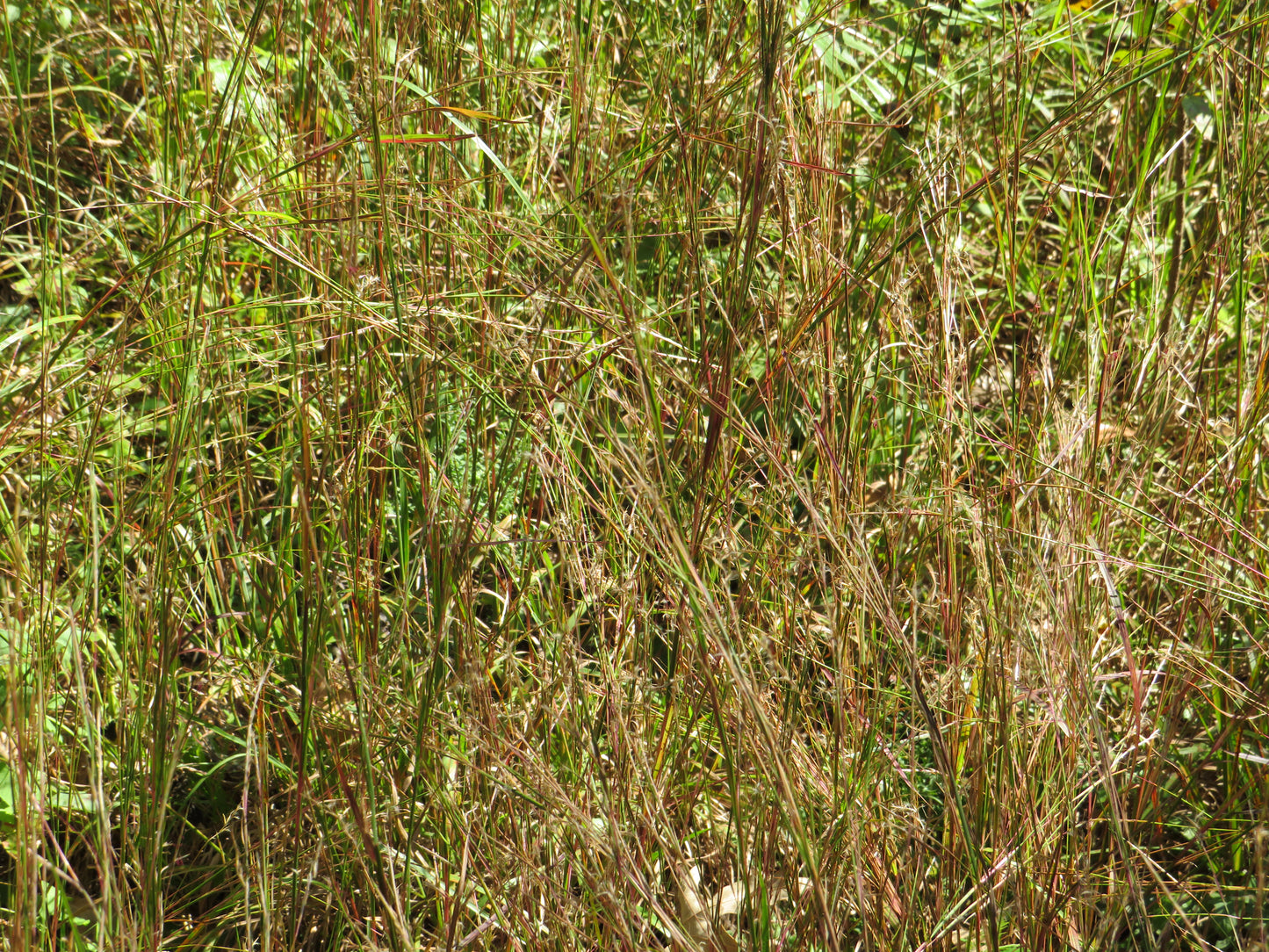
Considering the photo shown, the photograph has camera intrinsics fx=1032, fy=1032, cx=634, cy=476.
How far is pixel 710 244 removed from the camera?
186 cm

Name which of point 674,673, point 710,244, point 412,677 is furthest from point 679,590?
point 710,244

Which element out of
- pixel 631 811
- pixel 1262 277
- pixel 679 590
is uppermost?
pixel 1262 277

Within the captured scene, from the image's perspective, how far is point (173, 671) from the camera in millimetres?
1038

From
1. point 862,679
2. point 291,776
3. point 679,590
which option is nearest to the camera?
point 679,590

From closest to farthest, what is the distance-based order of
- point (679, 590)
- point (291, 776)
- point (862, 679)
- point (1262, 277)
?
point (679, 590) < point (862, 679) < point (291, 776) < point (1262, 277)

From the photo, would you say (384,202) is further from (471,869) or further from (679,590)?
(471,869)

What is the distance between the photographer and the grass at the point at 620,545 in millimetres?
997

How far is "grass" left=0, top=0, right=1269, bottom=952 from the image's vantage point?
1.00m

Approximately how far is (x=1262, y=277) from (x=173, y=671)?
72.9 inches

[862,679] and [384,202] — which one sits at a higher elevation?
[384,202]

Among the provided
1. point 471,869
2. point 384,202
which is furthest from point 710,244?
point 471,869

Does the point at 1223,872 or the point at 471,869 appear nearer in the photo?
the point at 471,869

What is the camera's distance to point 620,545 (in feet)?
4.09

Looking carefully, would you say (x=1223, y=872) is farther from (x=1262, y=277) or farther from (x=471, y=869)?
(x=1262, y=277)
